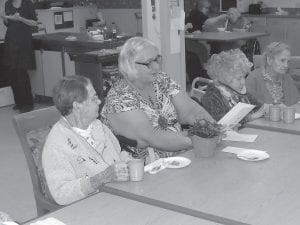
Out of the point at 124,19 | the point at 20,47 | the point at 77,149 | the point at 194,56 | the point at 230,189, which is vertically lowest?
the point at 194,56

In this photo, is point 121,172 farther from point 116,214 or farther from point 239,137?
point 239,137

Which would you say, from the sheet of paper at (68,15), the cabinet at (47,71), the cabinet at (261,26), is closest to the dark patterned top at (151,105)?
the cabinet at (47,71)

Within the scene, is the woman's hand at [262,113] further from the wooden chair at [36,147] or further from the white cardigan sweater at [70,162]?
the wooden chair at [36,147]

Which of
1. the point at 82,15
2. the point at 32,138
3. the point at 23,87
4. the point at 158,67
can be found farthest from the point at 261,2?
the point at 32,138

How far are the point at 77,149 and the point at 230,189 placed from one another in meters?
0.74

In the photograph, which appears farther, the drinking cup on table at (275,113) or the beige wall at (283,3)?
the beige wall at (283,3)

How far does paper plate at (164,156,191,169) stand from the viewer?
245cm

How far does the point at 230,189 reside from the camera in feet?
7.07

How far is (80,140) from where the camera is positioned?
2482mm

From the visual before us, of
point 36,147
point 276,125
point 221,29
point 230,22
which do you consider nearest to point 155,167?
point 36,147

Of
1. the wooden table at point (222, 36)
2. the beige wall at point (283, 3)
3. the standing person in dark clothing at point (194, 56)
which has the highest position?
the beige wall at point (283, 3)

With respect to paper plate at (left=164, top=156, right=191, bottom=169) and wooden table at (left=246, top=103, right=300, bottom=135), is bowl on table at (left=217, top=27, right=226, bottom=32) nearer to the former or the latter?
wooden table at (left=246, top=103, right=300, bottom=135)

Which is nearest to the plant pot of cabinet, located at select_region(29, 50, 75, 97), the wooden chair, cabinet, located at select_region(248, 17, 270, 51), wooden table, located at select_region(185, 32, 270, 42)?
the wooden chair

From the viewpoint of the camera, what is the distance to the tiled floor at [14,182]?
380 cm
